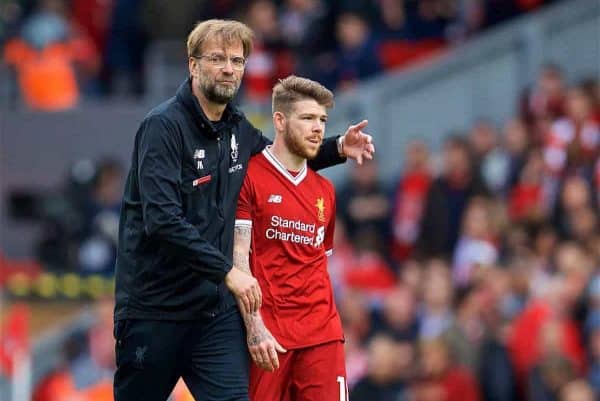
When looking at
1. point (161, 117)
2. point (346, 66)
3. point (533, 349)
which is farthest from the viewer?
point (346, 66)

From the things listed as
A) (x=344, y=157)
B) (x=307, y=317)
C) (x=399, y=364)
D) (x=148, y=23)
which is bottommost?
(x=399, y=364)

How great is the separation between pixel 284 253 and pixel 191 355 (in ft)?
2.25

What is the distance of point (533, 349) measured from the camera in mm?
12555

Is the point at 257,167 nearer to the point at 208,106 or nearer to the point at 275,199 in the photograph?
the point at 275,199

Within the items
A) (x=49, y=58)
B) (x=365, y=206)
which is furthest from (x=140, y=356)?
(x=49, y=58)

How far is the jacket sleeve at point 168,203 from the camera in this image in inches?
295

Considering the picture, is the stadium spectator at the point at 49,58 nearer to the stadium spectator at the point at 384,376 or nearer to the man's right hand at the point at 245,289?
the stadium spectator at the point at 384,376

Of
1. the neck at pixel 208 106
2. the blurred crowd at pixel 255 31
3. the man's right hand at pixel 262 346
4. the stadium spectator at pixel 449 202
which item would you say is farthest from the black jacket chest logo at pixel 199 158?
the blurred crowd at pixel 255 31

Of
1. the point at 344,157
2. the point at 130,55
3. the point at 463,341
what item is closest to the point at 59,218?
the point at 130,55

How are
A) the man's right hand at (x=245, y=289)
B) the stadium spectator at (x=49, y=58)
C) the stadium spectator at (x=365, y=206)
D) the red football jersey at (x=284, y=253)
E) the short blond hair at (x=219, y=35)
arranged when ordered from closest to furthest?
the man's right hand at (x=245, y=289), the short blond hair at (x=219, y=35), the red football jersey at (x=284, y=253), the stadium spectator at (x=365, y=206), the stadium spectator at (x=49, y=58)

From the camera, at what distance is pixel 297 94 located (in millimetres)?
8148

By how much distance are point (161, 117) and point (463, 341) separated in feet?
18.8

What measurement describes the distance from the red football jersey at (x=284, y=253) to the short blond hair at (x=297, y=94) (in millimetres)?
262

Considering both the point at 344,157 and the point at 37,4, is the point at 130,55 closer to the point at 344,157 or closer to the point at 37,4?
the point at 37,4
